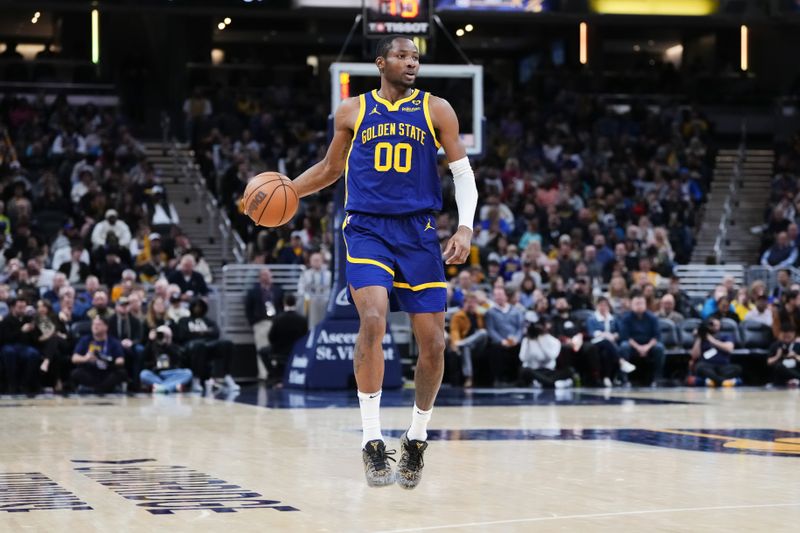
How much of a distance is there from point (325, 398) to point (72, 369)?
146 inches

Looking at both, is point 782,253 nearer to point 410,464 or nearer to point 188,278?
point 188,278

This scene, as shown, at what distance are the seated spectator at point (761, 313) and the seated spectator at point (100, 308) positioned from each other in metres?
8.48

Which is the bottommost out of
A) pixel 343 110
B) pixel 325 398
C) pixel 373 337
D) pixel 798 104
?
pixel 325 398

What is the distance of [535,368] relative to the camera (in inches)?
663

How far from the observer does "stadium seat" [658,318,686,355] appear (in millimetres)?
18094

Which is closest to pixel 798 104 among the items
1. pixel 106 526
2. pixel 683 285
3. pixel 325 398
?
pixel 683 285

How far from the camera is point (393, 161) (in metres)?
6.48

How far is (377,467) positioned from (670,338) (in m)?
12.4


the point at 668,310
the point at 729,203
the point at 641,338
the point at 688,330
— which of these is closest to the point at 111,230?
the point at 641,338

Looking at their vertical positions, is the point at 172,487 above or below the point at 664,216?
below

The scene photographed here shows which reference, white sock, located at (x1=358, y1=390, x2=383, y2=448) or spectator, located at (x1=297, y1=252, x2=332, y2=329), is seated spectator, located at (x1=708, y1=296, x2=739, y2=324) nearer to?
spectator, located at (x1=297, y1=252, x2=332, y2=329)

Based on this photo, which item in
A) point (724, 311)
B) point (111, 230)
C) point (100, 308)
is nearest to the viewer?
point (100, 308)

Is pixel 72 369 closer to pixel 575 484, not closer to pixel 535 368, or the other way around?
pixel 535 368

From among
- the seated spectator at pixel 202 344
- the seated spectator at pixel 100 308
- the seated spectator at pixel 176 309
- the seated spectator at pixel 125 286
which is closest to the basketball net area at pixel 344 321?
the seated spectator at pixel 202 344
